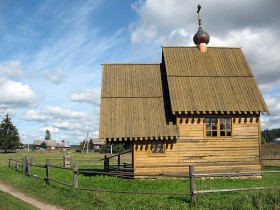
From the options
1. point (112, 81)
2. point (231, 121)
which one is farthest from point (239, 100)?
point (112, 81)

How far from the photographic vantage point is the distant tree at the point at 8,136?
249 feet

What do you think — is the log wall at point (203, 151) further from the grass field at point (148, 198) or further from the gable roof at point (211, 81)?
the grass field at point (148, 198)

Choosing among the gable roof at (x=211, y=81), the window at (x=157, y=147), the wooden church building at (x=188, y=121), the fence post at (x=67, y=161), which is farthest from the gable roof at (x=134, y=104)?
the fence post at (x=67, y=161)

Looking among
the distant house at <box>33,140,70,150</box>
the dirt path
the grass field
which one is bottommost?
the distant house at <box>33,140,70,150</box>

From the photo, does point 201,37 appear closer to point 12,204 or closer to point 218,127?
point 218,127

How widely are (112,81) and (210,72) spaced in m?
6.88

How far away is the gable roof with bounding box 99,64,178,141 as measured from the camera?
1981 centimetres

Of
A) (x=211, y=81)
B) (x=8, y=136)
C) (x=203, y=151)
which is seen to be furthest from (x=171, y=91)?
(x=8, y=136)

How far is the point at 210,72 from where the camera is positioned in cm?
2303

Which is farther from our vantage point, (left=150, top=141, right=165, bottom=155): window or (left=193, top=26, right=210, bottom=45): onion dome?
(left=193, top=26, right=210, bottom=45): onion dome

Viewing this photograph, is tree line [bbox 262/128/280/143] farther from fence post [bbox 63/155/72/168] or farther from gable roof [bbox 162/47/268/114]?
gable roof [bbox 162/47/268/114]

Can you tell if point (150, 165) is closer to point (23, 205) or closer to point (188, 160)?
point (188, 160)

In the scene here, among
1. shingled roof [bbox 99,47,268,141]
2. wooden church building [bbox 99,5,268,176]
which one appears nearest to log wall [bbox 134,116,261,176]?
wooden church building [bbox 99,5,268,176]

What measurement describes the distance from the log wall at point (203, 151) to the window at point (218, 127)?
28 cm
